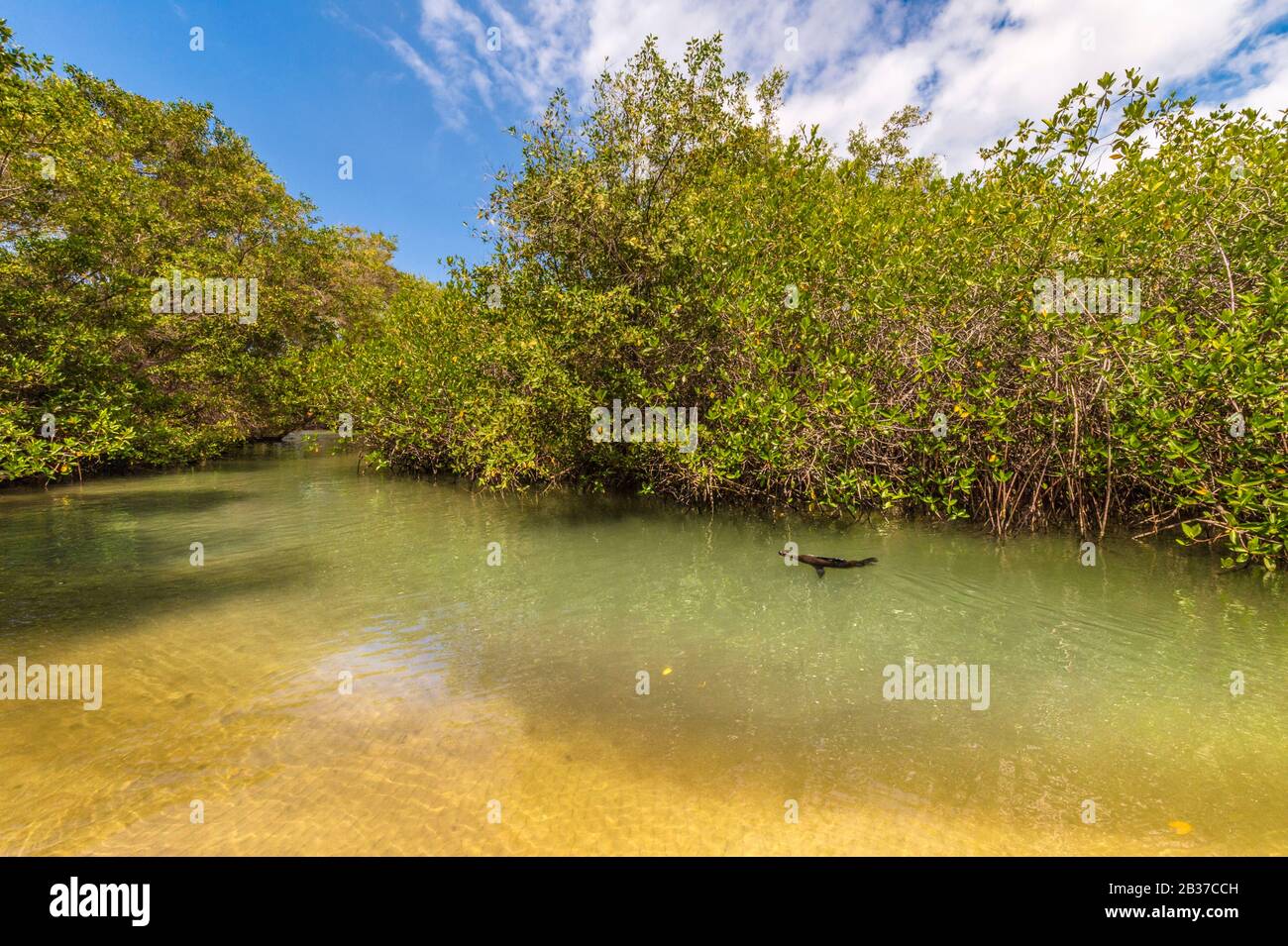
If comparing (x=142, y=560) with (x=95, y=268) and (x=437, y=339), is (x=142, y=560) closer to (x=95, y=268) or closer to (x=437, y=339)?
(x=437, y=339)

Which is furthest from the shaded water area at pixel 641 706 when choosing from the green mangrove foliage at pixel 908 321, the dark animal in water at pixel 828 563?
the green mangrove foliage at pixel 908 321

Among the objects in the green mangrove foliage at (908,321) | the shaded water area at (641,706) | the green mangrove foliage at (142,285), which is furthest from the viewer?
the green mangrove foliage at (142,285)

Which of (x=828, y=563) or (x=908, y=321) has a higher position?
(x=908, y=321)

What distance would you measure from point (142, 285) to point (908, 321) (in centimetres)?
2438

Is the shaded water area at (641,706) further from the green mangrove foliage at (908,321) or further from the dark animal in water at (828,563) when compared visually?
the green mangrove foliage at (908,321)

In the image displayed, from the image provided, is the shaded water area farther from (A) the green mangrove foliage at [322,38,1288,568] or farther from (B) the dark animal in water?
(A) the green mangrove foliage at [322,38,1288,568]

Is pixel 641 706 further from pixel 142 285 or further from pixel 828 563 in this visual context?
pixel 142 285

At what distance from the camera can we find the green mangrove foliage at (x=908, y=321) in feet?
26.8

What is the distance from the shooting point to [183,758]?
4.20 metres

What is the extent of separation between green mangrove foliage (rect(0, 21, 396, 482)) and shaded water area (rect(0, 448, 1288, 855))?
9818 mm

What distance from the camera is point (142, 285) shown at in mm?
18828

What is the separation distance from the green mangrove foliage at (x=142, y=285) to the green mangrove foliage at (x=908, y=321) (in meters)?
11.6

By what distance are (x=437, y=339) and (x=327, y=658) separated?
1577cm

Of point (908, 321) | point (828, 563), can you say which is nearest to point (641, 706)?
point (828, 563)
